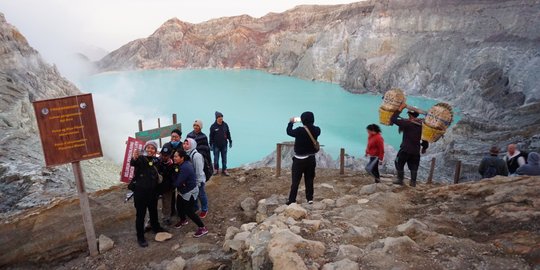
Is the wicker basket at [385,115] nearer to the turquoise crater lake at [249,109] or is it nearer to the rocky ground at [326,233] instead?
the rocky ground at [326,233]

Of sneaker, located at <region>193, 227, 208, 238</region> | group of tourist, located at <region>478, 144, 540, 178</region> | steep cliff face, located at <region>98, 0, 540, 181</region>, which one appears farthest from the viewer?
steep cliff face, located at <region>98, 0, 540, 181</region>

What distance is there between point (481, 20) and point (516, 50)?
8.16m

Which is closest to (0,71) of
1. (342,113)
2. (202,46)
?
(342,113)

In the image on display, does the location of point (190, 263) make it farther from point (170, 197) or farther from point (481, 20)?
point (481, 20)

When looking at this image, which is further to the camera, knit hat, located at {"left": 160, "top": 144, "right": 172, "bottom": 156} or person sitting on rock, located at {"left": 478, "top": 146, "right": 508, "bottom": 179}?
person sitting on rock, located at {"left": 478, "top": 146, "right": 508, "bottom": 179}

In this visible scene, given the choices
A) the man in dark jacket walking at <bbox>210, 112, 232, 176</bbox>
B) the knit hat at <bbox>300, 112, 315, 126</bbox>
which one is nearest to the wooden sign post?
the knit hat at <bbox>300, 112, 315, 126</bbox>

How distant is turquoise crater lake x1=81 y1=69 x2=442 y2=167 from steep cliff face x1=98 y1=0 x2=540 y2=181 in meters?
3.85

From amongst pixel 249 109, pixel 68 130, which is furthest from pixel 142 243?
pixel 249 109

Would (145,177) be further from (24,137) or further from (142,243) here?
(24,137)

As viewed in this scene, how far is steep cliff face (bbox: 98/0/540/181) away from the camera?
2138cm

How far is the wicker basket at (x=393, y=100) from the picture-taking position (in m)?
6.43

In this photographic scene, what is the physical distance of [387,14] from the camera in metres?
46.5

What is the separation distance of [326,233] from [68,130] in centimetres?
338

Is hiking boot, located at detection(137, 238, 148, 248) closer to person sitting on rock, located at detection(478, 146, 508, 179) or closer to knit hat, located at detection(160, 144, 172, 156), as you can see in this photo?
knit hat, located at detection(160, 144, 172, 156)
